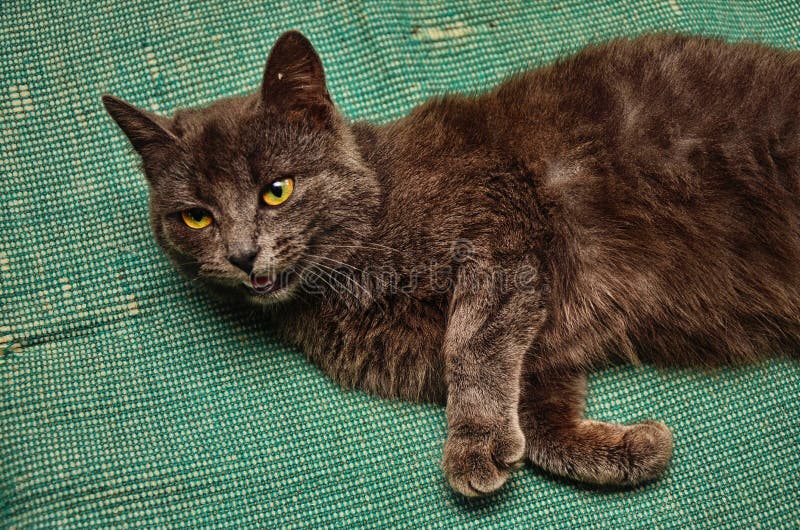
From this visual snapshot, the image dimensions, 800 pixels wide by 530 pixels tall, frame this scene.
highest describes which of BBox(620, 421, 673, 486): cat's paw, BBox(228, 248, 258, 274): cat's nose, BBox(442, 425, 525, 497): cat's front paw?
BBox(228, 248, 258, 274): cat's nose

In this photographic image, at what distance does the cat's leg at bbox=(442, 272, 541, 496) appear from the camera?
1.60m

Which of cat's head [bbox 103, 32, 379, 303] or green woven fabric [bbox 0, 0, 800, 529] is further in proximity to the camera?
green woven fabric [bbox 0, 0, 800, 529]

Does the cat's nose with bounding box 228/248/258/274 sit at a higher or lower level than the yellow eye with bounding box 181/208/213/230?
lower

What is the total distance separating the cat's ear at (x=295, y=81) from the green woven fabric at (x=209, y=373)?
1.58ft

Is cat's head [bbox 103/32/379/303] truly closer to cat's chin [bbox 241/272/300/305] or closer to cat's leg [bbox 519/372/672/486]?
cat's chin [bbox 241/272/300/305]

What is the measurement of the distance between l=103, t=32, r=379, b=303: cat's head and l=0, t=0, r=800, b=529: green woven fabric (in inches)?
13.1

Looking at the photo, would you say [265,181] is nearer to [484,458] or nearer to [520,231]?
[520,231]

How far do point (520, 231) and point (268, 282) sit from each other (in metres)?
0.62

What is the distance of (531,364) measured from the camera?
172 centimetres

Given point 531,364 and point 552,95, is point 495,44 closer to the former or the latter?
point 552,95

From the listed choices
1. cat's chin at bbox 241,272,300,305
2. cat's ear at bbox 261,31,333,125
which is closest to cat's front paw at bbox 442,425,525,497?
cat's chin at bbox 241,272,300,305

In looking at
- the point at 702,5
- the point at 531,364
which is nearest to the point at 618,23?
the point at 702,5

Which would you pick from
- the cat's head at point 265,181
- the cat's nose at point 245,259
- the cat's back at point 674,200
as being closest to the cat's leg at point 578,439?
the cat's back at point 674,200

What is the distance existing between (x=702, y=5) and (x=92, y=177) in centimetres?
207
